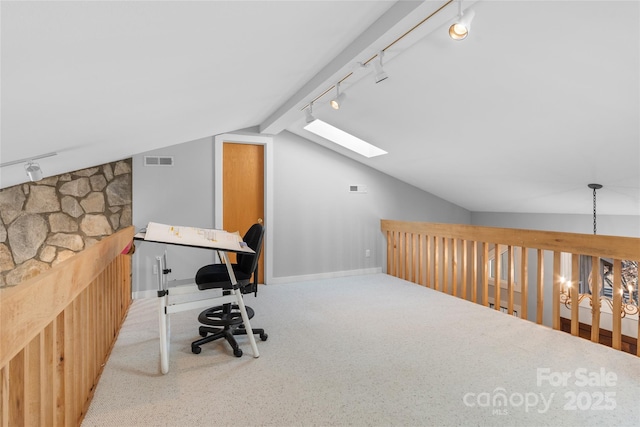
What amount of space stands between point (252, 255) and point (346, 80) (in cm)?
168

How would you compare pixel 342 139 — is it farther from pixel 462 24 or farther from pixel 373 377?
pixel 373 377

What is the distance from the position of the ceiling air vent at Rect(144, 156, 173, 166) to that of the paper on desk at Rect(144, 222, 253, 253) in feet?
6.59

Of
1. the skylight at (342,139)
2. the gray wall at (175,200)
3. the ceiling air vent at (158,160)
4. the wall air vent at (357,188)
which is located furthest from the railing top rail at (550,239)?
the ceiling air vent at (158,160)

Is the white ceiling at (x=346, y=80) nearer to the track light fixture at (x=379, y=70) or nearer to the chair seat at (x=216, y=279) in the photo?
the track light fixture at (x=379, y=70)

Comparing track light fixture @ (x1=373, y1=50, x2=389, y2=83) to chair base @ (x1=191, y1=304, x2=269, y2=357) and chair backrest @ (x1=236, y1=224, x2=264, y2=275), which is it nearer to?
chair backrest @ (x1=236, y1=224, x2=264, y2=275)

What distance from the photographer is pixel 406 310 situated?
3713 mm

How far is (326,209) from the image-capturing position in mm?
5262

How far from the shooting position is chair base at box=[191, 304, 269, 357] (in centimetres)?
265

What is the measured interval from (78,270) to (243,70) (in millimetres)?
1557

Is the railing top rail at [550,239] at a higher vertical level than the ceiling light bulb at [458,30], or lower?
lower

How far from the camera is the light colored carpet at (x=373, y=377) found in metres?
1.87

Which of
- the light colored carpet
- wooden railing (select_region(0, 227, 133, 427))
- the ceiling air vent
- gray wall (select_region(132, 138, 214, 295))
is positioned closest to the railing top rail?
the light colored carpet

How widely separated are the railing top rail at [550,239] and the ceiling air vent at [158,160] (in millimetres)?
3407

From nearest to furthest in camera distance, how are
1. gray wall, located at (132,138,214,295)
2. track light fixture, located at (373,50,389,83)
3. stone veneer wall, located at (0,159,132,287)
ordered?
1. track light fixture, located at (373,50,389,83)
2. stone veneer wall, located at (0,159,132,287)
3. gray wall, located at (132,138,214,295)
